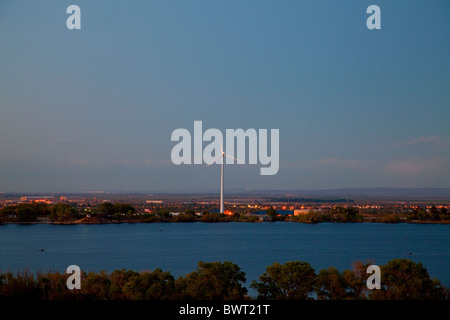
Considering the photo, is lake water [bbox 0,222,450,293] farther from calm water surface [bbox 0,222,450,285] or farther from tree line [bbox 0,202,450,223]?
tree line [bbox 0,202,450,223]

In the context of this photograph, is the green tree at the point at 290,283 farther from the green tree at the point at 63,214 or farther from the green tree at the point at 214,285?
the green tree at the point at 63,214

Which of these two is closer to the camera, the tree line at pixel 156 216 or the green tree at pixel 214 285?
the green tree at pixel 214 285

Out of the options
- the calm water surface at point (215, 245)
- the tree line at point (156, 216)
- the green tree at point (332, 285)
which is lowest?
the calm water surface at point (215, 245)

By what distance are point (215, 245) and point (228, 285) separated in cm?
3357

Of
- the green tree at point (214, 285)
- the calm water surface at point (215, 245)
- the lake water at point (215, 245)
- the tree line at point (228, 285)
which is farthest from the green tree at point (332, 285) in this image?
the calm water surface at point (215, 245)

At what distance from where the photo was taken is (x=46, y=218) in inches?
2913

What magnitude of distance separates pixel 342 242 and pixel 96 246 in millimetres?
24801

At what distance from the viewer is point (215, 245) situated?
4828 cm

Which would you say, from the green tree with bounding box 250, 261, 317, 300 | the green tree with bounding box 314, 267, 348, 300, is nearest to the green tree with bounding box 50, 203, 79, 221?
the green tree with bounding box 250, 261, 317, 300

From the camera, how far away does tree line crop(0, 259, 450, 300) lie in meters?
14.3

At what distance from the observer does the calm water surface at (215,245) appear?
36.7m

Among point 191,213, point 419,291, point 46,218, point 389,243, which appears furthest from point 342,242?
point 46,218
